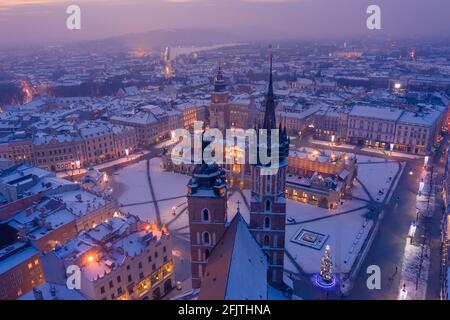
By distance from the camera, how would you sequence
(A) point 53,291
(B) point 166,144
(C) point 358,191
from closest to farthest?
(A) point 53,291, (C) point 358,191, (B) point 166,144

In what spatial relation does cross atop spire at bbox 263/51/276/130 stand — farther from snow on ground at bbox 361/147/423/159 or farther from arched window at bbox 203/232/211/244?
snow on ground at bbox 361/147/423/159

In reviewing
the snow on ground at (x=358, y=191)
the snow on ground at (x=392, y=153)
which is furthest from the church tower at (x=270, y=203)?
the snow on ground at (x=392, y=153)

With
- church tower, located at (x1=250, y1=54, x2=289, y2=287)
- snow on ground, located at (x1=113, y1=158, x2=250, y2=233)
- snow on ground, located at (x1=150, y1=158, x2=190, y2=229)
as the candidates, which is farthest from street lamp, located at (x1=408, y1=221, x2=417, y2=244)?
snow on ground, located at (x1=150, y1=158, x2=190, y2=229)

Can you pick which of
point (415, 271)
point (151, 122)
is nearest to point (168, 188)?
point (151, 122)

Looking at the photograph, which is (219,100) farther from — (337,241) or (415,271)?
(415,271)

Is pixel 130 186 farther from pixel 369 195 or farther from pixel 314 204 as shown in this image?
pixel 369 195

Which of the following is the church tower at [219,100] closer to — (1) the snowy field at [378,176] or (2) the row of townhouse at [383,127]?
(2) the row of townhouse at [383,127]
